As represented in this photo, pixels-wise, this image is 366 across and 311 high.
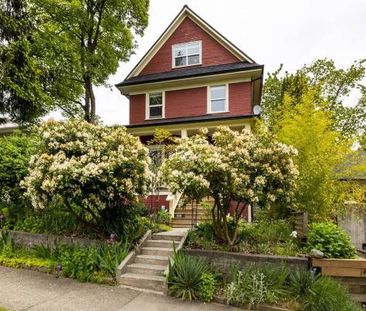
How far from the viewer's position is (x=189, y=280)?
577 cm

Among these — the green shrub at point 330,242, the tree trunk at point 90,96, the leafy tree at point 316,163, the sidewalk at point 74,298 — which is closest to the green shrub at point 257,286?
the sidewalk at point 74,298

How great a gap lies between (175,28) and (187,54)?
1804 millimetres

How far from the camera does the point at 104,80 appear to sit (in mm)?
18688

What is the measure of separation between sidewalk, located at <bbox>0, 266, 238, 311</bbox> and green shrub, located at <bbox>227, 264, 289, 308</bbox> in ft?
0.95

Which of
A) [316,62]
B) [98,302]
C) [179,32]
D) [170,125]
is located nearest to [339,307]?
[98,302]

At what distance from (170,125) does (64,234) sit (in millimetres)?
8169

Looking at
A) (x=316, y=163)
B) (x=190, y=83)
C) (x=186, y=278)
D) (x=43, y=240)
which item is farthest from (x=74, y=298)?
(x=190, y=83)

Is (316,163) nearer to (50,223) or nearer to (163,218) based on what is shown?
(163,218)

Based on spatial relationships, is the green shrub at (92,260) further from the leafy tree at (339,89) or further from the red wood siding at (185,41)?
the leafy tree at (339,89)

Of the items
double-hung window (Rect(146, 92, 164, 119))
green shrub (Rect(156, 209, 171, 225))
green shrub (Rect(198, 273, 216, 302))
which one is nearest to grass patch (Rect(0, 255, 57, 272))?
green shrub (Rect(198, 273, 216, 302))

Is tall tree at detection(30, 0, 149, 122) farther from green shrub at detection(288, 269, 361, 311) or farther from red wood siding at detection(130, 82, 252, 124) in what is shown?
green shrub at detection(288, 269, 361, 311)

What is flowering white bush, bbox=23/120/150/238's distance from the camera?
20.8 feet

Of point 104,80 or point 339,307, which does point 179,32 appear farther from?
point 339,307

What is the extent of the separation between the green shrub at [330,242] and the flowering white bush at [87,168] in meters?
4.02
